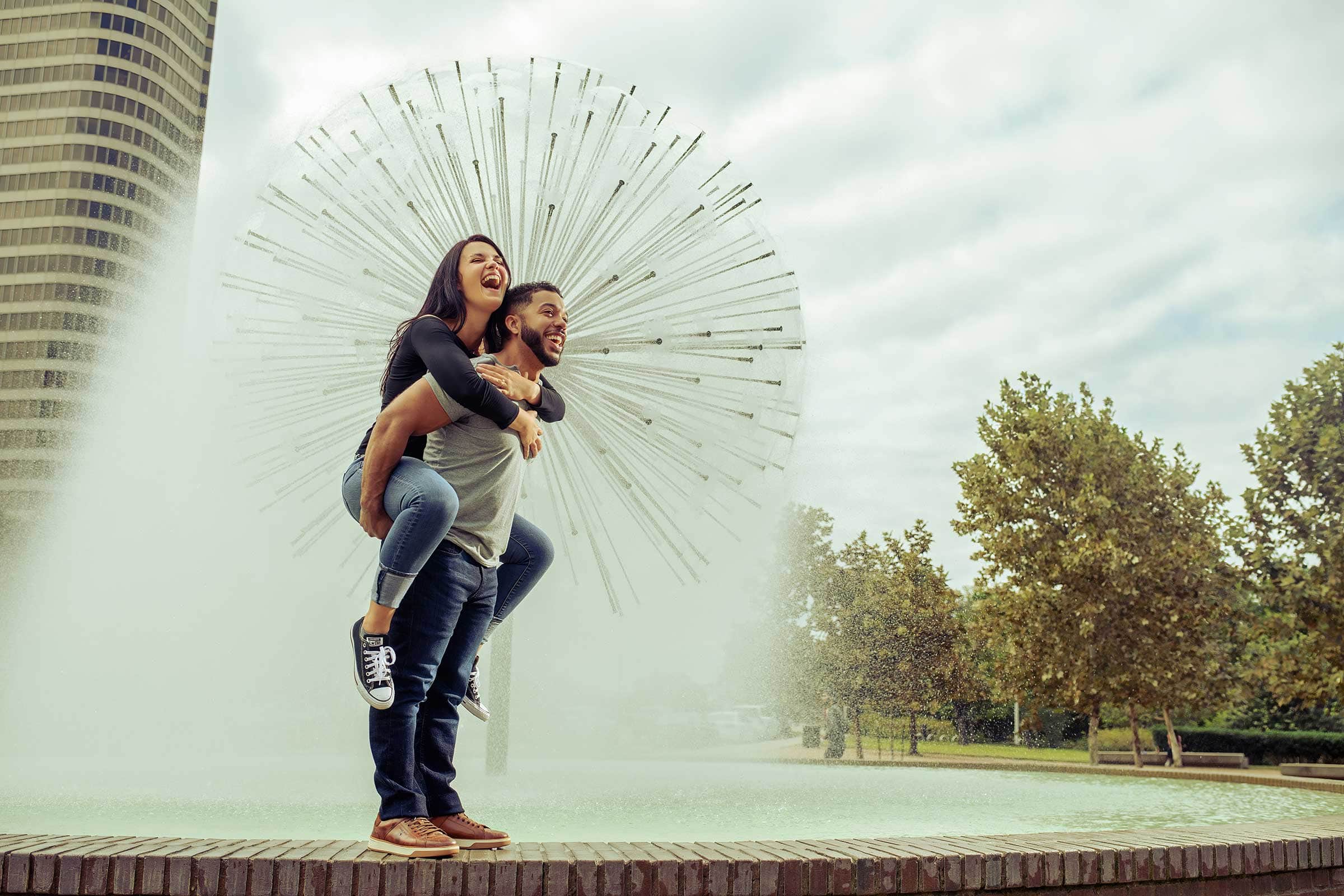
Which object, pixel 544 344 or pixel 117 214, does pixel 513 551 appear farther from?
pixel 117 214

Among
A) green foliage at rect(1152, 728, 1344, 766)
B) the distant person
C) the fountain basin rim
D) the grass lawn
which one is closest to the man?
the fountain basin rim

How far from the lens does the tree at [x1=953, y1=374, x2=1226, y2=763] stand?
25.2 meters

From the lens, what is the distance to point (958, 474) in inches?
1109

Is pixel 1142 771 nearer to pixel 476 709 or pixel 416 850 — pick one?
pixel 476 709

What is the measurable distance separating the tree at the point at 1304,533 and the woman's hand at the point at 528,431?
76.5 feet

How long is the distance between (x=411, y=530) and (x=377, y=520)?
1.15 ft

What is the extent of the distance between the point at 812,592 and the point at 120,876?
3213 cm

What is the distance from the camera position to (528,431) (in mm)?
4062

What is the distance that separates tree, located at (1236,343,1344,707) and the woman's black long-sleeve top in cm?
2360

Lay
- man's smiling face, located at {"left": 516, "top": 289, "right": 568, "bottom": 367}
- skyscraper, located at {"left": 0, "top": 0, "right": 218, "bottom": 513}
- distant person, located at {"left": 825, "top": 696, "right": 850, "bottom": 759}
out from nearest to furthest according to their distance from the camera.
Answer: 1. man's smiling face, located at {"left": 516, "top": 289, "right": 568, "bottom": 367}
2. distant person, located at {"left": 825, "top": 696, "right": 850, "bottom": 759}
3. skyscraper, located at {"left": 0, "top": 0, "right": 218, "bottom": 513}

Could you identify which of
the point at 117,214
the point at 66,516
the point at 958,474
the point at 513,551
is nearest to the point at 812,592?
the point at 958,474

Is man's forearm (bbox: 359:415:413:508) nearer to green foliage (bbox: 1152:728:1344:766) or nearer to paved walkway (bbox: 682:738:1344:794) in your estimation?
paved walkway (bbox: 682:738:1344:794)

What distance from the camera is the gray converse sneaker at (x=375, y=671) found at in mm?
3660

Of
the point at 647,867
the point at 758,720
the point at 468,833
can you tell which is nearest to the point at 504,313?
the point at 468,833
